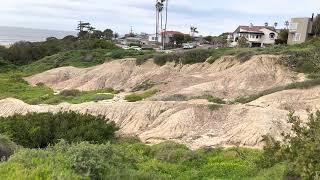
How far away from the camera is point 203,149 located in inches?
861

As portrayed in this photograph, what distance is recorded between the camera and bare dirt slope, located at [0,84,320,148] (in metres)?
24.2

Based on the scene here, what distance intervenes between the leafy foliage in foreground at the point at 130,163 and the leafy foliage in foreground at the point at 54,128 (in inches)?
56.3

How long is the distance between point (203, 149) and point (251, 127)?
3684 mm

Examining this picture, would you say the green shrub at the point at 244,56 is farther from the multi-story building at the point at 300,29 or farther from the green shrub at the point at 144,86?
the multi-story building at the point at 300,29

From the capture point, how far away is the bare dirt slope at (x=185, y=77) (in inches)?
1587

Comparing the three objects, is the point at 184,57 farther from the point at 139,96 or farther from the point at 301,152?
A: the point at 301,152

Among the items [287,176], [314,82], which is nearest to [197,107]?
[314,82]

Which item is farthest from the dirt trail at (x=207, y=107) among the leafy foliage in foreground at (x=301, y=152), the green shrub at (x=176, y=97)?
the leafy foliage in foreground at (x=301, y=152)

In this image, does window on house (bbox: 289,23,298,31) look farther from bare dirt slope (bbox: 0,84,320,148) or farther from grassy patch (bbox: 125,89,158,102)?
bare dirt slope (bbox: 0,84,320,148)

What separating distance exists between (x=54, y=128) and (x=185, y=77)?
21.2 m

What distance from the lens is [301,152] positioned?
1346 centimetres

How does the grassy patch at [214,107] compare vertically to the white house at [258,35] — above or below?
above

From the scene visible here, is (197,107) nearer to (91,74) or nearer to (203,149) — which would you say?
(203,149)

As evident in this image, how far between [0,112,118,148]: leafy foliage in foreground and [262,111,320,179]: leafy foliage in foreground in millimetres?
10204
